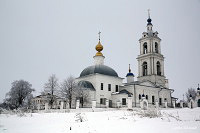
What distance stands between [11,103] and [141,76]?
30677 millimetres

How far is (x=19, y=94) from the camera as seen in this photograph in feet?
140

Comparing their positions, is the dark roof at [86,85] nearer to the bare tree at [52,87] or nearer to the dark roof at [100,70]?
the dark roof at [100,70]

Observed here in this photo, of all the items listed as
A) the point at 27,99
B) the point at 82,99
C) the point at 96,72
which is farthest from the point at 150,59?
the point at 27,99

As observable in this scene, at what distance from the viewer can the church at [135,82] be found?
33.7 metres

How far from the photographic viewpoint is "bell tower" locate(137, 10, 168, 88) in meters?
44.7

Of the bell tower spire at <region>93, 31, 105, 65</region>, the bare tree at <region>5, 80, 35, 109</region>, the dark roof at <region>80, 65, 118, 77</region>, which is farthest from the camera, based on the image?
the bare tree at <region>5, 80, 35, 109</region>

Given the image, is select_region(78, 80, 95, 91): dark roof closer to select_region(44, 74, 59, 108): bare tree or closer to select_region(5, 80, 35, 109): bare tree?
select_region(44, 74, 59, 108): bare tree

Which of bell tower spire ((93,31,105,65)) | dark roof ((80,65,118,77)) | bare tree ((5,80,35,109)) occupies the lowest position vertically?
bare tree ((5,80,35,109))

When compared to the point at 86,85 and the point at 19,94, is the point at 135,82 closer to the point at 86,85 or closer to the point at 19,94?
the point at 86,85

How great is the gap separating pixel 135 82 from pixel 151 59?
30.2 ft

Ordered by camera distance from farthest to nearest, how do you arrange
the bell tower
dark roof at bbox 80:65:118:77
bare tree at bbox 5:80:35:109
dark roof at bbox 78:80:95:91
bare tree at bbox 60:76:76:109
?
the bell tower, bare tree at bbox 5:80:35:109, dark roof at bbox 80:65:118:77, dark roof at bbox 78:80:95:91, bare tree at bbox 60:76:76:109

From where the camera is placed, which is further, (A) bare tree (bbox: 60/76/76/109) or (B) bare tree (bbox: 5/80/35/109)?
(B) bare tree (bbox: 5/80/35/109)

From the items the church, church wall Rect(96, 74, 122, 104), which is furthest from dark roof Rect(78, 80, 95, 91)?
church wall Rect(96, 74, 122, 104)

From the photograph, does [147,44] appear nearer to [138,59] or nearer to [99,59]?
[138,59]
